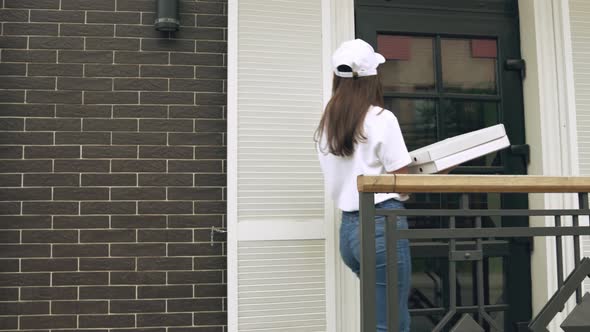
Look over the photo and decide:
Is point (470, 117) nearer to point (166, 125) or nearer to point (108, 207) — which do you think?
point (166, 125)

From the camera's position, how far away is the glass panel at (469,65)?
341cm

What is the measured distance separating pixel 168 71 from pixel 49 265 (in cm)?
115

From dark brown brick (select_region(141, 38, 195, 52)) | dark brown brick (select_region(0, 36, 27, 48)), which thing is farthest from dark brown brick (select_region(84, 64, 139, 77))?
dark brown brick (select_region(0, 36, 27, 48))

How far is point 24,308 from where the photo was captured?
110 inches

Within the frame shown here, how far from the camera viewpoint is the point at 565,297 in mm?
1960

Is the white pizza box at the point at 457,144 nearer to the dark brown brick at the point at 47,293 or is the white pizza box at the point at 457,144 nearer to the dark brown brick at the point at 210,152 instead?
the dark brown brick at the point at 210,152

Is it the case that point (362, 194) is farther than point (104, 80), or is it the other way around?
point (104, 80)

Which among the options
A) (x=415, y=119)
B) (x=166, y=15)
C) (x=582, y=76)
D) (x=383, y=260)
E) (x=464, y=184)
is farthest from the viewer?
(x=415, y=119)

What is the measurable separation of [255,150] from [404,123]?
0.96 metres

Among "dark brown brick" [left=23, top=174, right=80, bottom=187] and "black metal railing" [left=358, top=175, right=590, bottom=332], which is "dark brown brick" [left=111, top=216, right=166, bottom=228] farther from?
"black metal railing" [left=358, top=175, right=590, bottom=332]

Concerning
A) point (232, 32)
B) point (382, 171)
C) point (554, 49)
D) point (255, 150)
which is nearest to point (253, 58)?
point (232, 32)

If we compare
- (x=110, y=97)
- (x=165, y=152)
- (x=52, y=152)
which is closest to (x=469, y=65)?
(x=165, y=152)

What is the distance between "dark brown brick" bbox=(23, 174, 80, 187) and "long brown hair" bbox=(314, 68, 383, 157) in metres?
1.31

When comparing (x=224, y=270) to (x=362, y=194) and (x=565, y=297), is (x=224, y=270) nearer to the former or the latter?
(x=362, y=194)
